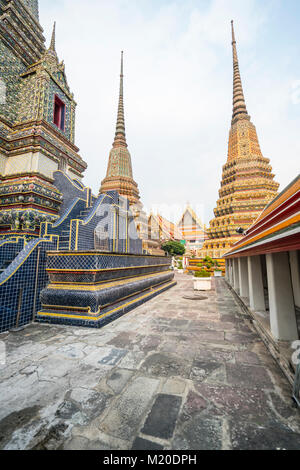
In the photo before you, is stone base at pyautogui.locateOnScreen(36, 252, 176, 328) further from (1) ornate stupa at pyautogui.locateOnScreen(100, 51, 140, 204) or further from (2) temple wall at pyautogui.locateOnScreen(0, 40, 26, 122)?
(1) ornate stupa at pyautogui.locateOnScreen(100, 51, 140, 204)

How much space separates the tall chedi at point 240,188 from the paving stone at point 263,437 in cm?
1807

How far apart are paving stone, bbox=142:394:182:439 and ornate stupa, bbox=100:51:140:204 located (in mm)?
20735

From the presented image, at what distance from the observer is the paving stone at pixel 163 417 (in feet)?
4.82

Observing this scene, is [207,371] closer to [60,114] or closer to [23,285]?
[23,285]

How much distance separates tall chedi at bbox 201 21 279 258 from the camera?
64.9 feet

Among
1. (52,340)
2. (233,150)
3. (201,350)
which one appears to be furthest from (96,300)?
(233,150)

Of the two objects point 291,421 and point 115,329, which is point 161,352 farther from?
point 291,421

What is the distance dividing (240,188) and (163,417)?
75.7 feet

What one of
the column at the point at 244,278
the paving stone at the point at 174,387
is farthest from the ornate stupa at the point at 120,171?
the paving stone at the point at 174,387

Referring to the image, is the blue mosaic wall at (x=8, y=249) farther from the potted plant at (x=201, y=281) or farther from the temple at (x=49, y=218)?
the potted plant at (x=201, y=281)

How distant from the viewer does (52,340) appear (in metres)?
3.27

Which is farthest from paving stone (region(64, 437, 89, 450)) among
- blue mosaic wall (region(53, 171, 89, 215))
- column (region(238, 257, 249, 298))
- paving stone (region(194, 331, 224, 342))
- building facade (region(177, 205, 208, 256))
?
building facade (region(177, 205, 208, 256))

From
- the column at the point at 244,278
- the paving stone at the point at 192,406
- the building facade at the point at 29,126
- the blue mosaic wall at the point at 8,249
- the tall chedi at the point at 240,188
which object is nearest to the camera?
the paving stone at the point at 192,406

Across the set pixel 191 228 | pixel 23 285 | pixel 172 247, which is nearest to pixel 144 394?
pixel 23 285
